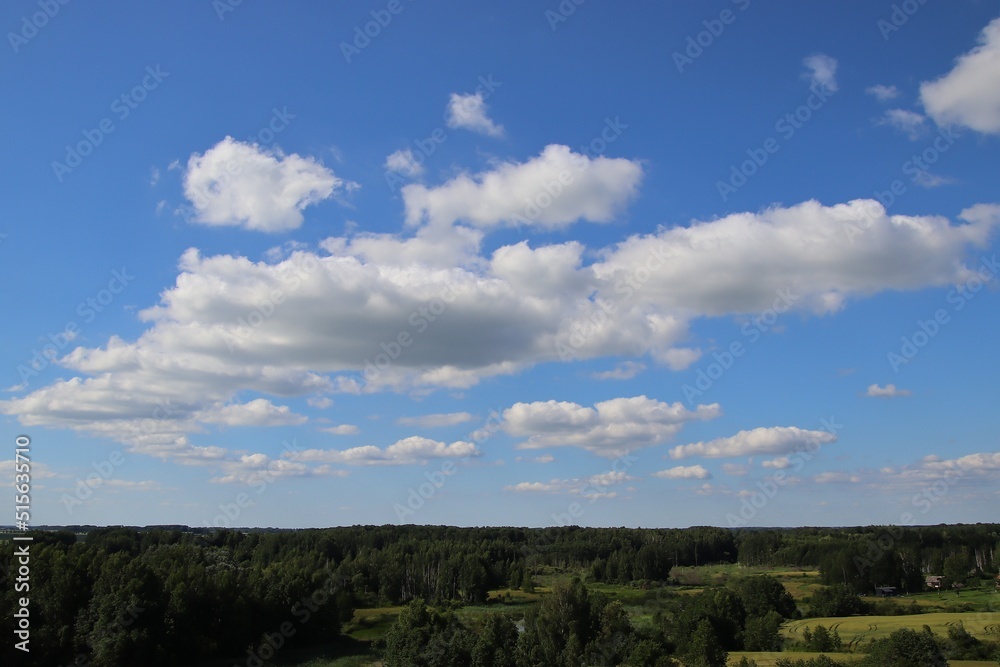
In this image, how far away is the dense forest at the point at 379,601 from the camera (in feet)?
194

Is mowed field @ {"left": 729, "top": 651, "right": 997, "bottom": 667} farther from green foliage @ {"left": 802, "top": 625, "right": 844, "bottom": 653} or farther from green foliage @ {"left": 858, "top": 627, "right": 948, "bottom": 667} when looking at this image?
green foliage @ {"left": 858, "top": 627, "right": 948, "bottom": 667}

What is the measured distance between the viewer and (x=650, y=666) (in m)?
56.9

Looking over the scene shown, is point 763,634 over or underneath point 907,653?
underneath

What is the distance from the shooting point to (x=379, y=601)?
114m

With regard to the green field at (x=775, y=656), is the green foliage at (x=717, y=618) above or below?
above

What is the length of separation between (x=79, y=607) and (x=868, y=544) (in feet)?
439

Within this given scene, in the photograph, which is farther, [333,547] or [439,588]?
[333,547]

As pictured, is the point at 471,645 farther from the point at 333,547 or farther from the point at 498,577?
the point at 333,547

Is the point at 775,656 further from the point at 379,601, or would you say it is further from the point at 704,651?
the point at 379,601

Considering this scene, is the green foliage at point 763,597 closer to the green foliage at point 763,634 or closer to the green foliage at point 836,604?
the green foliage at point 836,604

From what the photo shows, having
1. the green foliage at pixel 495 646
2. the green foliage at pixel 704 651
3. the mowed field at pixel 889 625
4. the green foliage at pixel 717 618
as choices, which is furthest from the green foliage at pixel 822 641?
the green foliage at pixel 495 646

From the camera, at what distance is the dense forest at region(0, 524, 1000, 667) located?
2331 inches

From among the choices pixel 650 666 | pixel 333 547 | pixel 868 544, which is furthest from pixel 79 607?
pixel 868 544

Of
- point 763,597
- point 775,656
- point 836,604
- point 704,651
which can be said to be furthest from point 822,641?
point 836,604
